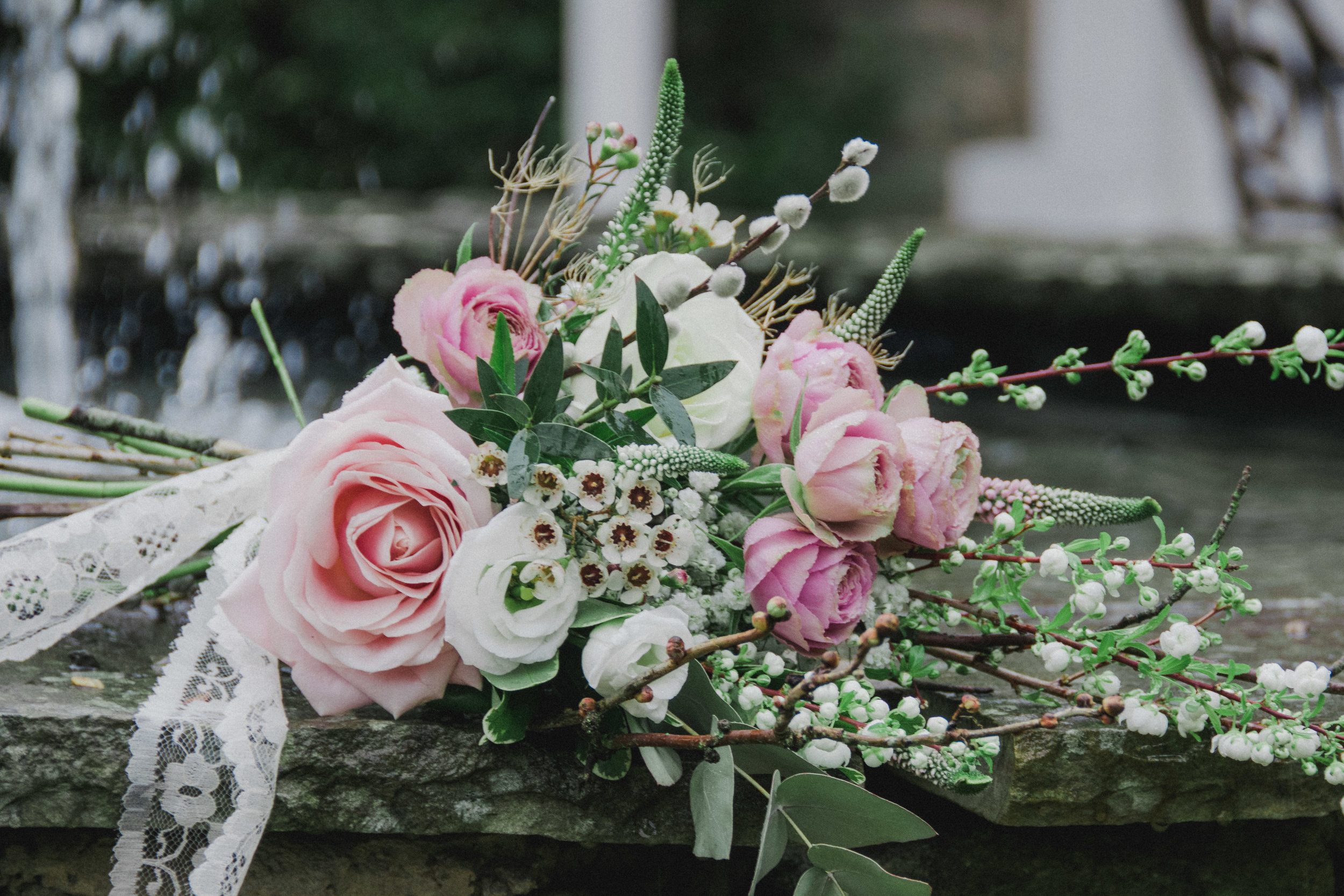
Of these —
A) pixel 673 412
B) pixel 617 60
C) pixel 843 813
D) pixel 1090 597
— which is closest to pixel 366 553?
pixel 673 412

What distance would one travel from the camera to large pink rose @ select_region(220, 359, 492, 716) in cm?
63

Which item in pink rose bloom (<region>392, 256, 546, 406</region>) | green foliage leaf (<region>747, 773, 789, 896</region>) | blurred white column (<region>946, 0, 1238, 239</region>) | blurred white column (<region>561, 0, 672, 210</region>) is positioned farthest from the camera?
blurred white column (<region>946, 0, 1238, 239</region>)

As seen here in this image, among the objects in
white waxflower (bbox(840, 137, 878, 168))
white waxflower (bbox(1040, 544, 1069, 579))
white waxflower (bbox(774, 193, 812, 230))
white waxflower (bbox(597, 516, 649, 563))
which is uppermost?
white waxflower (bbox(840, 137, 878, 168))

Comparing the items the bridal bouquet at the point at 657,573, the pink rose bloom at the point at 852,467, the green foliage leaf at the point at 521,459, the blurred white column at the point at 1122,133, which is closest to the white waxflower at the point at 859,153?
the bridal bouquet at the point at 657,573

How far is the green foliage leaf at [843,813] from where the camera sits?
0.61m

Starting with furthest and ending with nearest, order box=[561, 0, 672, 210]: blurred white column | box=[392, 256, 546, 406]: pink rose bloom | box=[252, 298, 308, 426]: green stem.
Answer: box=[561, 0, 672, 210]: blurred white column
box=[252, 298, 308, 426]: green stem
box=[392, 256, 546, 406]: pink rose bloom

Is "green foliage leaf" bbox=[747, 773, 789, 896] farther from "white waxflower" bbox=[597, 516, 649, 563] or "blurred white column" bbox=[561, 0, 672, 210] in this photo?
"blurred white column" bbox=[561, 0, 672, 210]

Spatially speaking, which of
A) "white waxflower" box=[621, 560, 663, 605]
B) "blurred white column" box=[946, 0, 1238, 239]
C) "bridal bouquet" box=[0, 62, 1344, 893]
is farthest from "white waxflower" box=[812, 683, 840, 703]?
"blurred white column" box=[946, 0, 1238, 239]

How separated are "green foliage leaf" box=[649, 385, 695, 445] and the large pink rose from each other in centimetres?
11

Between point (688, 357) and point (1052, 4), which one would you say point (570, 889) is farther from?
point (1052, 4)

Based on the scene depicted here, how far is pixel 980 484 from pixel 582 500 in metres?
0.26

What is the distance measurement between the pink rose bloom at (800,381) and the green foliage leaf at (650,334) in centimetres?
8

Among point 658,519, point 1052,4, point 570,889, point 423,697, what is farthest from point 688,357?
point 1052,4

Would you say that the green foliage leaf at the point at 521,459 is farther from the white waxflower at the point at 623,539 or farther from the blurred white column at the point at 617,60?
the blurred white column at the point at 617,60
